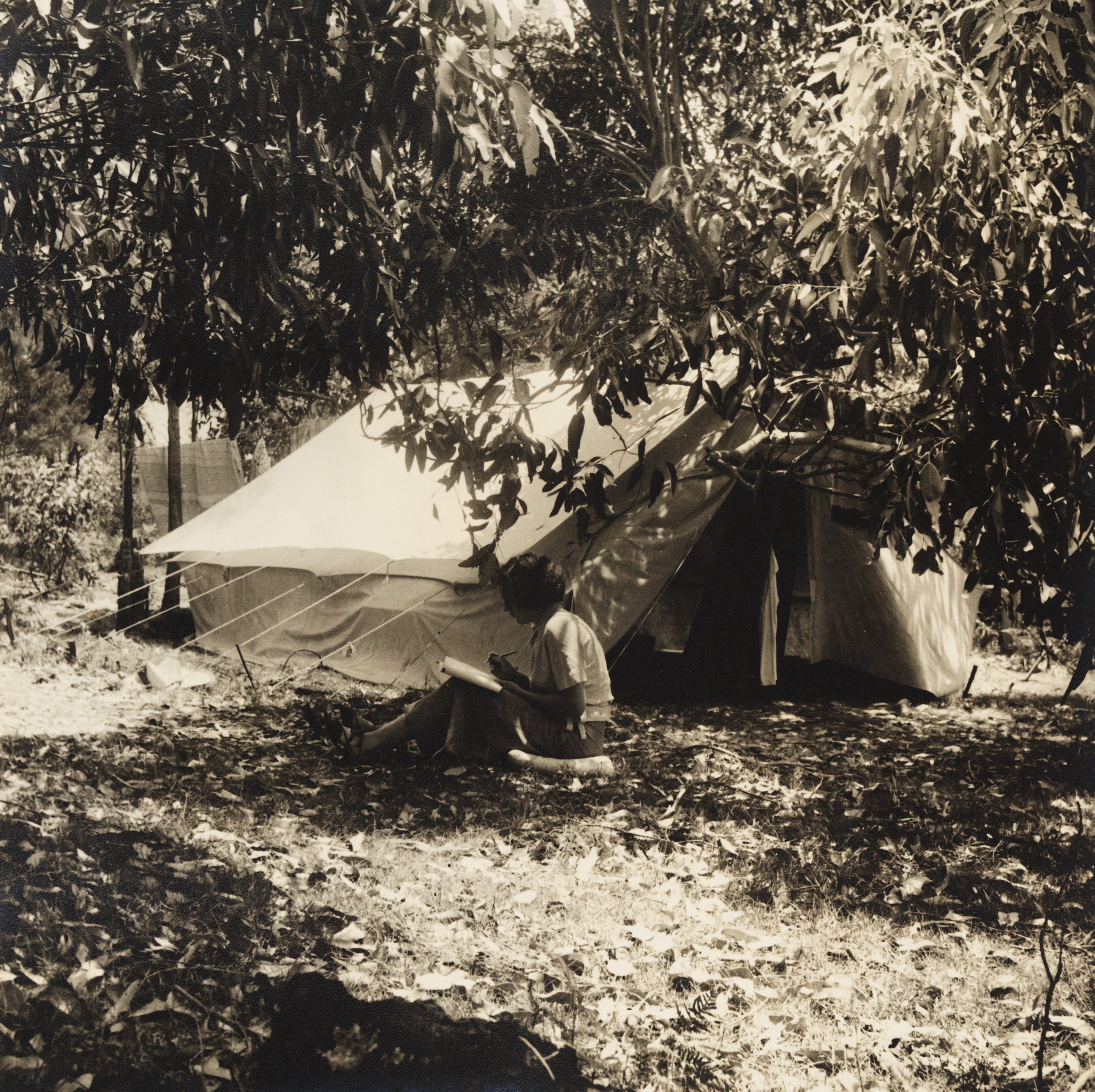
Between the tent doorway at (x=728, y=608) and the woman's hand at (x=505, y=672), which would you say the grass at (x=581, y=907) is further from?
the tent doorway at (x=728, y=608)

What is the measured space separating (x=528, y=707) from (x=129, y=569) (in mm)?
7625

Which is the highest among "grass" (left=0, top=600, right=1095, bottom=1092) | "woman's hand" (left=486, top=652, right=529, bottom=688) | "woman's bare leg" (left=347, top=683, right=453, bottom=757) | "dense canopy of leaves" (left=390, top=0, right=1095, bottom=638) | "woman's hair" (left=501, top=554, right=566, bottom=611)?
"dense canopy of leaves" (left=390, top=0, right=1095, bottom=638)

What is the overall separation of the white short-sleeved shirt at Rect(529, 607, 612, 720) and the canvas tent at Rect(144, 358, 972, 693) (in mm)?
984

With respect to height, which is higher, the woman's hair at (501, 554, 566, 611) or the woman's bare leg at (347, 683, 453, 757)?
the woman's hair at (501, 554, 566, 611)

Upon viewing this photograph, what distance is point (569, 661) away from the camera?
4.92m

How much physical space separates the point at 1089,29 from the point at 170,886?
4.26m

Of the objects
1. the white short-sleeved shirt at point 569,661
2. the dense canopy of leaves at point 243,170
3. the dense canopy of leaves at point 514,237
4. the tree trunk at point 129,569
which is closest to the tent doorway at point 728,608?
the white short-sleeved shirt at point 569,661

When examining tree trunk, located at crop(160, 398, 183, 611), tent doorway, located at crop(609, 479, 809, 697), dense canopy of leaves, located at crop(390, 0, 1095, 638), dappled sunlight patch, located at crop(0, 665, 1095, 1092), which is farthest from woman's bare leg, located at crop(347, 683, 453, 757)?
tree trunk, located at crop(160, 398, 183, 611)

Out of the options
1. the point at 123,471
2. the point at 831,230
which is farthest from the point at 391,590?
the point at 123,471

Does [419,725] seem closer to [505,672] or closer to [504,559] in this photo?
[505,672]

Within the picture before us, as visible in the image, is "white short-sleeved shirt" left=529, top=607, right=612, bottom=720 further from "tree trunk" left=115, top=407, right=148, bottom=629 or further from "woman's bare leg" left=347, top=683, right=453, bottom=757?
"tree trunk" left=115, top=407, right=148, bottom=629

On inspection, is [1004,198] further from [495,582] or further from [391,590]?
[391,590]

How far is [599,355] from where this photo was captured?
4336 millimetres

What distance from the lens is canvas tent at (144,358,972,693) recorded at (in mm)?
6426
